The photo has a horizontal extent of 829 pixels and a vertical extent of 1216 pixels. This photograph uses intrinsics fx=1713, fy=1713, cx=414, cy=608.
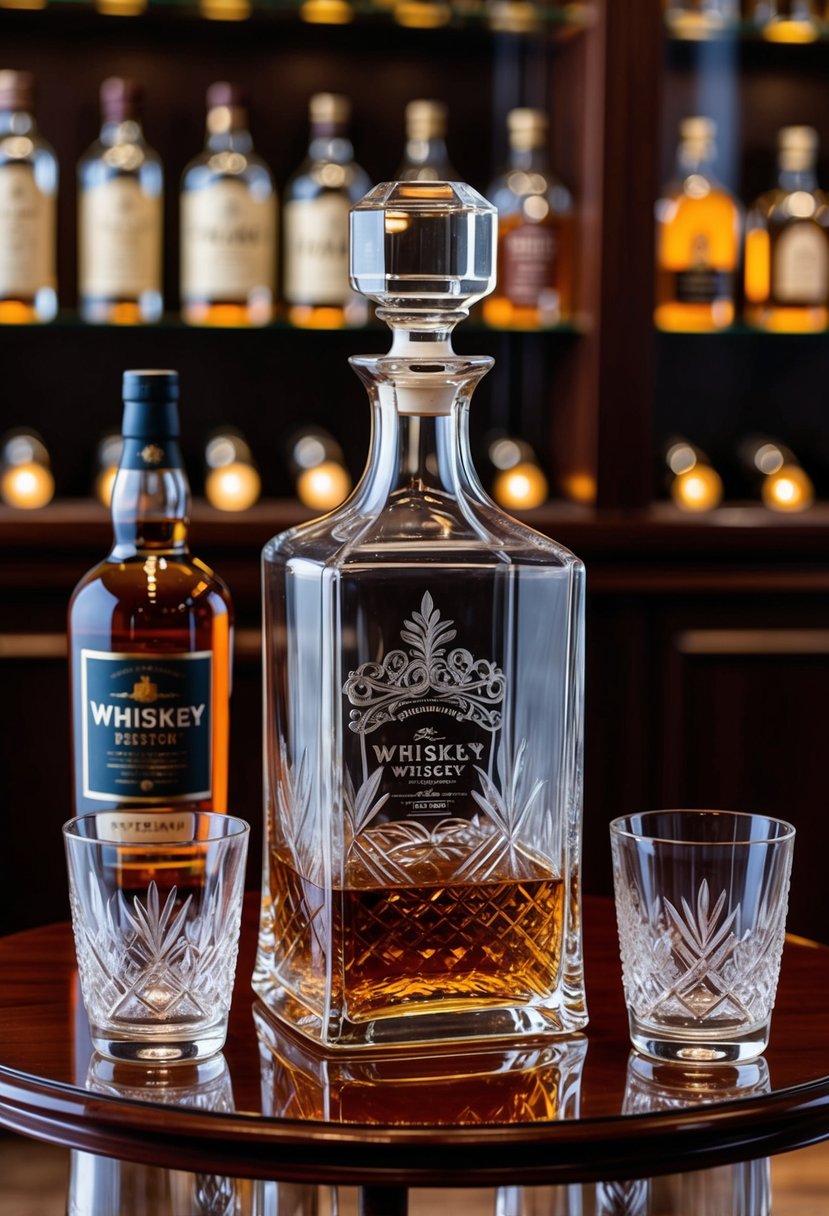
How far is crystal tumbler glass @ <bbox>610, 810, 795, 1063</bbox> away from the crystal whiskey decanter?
7 centimetres

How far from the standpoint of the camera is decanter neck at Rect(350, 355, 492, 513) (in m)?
0.89

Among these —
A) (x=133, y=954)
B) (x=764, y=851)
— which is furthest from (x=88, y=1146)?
(x=764, y=851)

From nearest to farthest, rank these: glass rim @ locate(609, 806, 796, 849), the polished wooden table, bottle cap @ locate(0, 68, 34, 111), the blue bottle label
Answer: the polished wooden table → glass rim @ locate(609, 806, 796, 849) → the blue bottle label → bottle cap @ locate(0, 68, 34, 111)

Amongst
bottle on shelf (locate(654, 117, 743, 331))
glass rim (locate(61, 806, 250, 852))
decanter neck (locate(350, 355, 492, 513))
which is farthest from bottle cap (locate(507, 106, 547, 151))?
glass rim (locate(61, 806, 250, 852))

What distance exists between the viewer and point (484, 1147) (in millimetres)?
719

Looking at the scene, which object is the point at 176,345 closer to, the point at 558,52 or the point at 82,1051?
the point at 558,52

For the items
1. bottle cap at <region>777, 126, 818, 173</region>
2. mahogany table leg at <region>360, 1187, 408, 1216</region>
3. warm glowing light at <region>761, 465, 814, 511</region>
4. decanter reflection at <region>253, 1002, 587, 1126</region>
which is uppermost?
bottle cap at <region>777, 126, 818, 173</region>

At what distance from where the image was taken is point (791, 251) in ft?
7.98

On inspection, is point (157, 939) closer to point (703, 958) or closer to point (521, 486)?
point (703, 958)

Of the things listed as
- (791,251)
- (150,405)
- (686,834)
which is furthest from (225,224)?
(686,834)

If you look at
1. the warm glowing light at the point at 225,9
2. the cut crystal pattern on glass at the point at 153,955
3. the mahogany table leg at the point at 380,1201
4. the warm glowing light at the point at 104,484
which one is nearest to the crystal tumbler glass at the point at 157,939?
the cut crystal pattern on glass at the point at 153,955

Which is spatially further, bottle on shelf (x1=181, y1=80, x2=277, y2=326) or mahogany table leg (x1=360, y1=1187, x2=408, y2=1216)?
bottle on shelf (x1=181, y1=80, x2=277, y2=326)

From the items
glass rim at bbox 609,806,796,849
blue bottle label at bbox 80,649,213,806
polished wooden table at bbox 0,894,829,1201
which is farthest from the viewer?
blue bottle label at bbox 80,649,213,806

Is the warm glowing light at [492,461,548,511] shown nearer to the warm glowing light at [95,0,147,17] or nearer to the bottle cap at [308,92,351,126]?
the bottle cap at [308,92,351,126]
